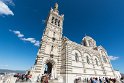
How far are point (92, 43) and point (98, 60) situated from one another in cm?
1029

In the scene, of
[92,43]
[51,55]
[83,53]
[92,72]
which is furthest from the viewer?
[92,43]

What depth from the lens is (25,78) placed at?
14.3m

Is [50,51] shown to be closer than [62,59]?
No

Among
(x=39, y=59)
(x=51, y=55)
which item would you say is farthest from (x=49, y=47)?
(x=39, y=59)

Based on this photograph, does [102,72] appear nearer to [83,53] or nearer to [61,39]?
[83,53]

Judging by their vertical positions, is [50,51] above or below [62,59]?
above

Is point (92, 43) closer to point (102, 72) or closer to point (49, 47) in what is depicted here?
point (102, 72)

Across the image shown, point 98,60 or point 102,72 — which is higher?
point 98,60

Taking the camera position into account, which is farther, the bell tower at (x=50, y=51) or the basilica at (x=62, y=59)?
the bell tower at (x=50, y=51)

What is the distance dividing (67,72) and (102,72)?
14.7 metres

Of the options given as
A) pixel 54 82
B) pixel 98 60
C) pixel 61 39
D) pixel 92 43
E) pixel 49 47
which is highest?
pixel 92 43

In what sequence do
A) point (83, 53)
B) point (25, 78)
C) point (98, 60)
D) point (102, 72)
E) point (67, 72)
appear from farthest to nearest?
1. point (98, 60)
2. point (102, 72)
3. point (83, 53)
4. point (67, 72)
5. point (25, 78)

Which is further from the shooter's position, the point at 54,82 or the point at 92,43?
the point at 92,43

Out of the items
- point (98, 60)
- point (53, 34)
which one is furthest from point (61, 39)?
point (98, 60)
